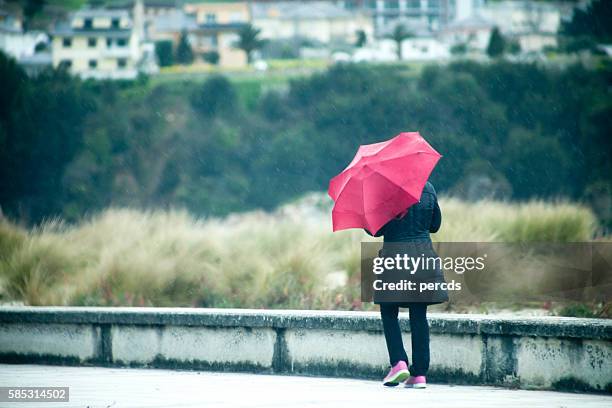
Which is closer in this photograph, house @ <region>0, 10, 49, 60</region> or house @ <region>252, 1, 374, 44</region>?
house @ <region>0, 10, 49, 60</region>

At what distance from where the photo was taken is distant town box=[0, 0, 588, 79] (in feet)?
323

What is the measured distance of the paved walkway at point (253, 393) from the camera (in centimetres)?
590

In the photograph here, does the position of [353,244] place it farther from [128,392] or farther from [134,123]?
[134,123]

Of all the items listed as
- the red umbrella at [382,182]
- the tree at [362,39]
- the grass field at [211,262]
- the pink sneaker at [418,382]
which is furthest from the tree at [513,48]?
the pink sneaker at [418,382]

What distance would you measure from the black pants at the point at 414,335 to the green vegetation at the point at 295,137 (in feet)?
140

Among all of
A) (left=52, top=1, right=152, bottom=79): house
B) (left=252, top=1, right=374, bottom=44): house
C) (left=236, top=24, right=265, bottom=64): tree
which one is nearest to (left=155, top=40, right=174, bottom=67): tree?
(left=52, top=1, right=152, bottom=79): house

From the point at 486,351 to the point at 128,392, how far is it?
2.28 m

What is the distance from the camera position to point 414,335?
253 inches

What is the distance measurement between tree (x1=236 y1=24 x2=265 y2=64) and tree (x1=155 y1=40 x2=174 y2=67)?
6.89 m

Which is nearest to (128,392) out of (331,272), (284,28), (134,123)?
(331,272)

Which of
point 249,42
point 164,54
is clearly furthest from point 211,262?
point 249,42

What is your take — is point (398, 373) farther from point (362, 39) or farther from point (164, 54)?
point (362, 39)

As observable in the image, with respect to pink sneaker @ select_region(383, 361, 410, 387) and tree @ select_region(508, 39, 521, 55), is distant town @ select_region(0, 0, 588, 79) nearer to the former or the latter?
tree @ select_region(508, 39, 521, 55)

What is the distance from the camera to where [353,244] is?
42.5 ft
